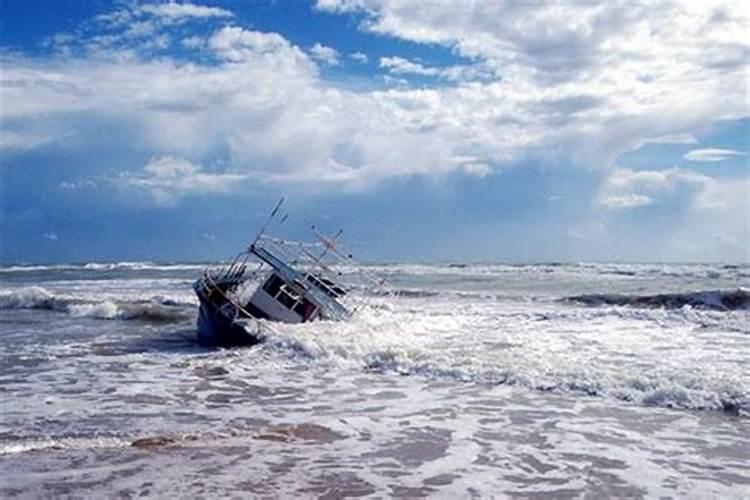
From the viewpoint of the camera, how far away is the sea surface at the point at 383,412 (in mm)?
8453

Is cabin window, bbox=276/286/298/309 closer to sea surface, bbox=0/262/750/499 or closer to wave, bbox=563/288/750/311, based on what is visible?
sea surface, bbox=0/262/750/499

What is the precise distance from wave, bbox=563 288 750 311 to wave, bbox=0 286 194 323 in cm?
1776

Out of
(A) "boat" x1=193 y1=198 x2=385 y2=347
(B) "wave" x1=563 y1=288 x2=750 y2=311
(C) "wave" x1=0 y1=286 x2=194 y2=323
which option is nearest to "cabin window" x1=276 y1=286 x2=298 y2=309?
(A) "boat" x1=193 y1=198 x2=385 y2=347

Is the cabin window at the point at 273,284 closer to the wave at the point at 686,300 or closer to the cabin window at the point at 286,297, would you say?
the cabin window at the point at 286,297

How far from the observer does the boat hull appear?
19.1m

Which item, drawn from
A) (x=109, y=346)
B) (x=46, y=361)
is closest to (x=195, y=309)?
(x=109, y=346)

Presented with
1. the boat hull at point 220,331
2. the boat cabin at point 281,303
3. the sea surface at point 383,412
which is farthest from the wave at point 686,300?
the boat hull at point 220,331

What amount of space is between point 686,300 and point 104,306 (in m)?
24.6

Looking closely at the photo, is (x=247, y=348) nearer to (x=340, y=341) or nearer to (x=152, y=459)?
(x=340, y=341)

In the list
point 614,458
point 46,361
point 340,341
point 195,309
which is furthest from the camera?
point 195,309

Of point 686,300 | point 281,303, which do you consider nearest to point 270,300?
point 281,303

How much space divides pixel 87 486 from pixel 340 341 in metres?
10.5

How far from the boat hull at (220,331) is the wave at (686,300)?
1927 centimetres

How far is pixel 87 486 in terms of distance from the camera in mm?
8039
